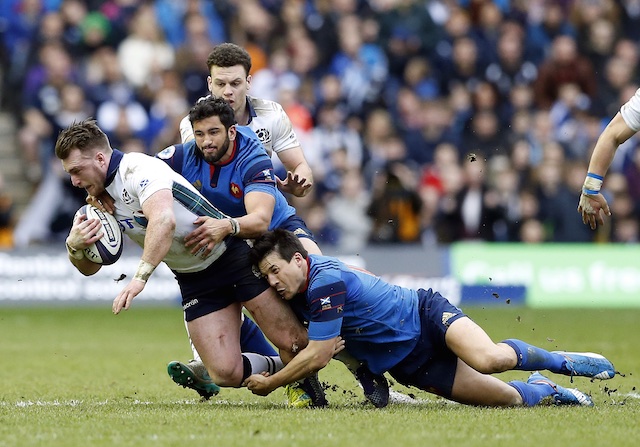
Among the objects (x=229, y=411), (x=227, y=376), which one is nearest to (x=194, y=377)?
(x=227, y=376)

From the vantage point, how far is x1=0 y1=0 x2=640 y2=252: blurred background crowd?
1928 cm

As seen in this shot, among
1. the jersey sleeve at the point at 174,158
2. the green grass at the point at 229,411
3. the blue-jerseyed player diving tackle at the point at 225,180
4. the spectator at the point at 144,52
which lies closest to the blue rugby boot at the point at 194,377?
the blue-jerseyed player diving tackle at the point at 225,180

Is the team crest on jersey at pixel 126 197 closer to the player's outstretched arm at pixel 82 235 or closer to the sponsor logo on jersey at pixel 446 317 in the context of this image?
the player's outstretched arm at pixel 82 235

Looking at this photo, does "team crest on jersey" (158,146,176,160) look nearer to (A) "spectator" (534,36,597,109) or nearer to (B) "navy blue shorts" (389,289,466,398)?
(B) "navy blue shorts" (389,289,466,398)

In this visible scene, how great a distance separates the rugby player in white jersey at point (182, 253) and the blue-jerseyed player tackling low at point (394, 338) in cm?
38

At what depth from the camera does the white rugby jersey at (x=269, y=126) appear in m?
10.0

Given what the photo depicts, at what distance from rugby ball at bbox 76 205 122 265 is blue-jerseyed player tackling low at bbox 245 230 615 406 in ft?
3.27

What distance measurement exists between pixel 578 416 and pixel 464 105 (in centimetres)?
1310

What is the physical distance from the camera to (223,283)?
9.06m

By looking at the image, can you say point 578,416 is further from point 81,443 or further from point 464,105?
point 464,105

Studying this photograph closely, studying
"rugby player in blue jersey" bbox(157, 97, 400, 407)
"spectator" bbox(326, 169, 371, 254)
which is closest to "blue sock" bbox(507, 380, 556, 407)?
"rugby player in blue jersey" bbox(157, 97, 400, 407)

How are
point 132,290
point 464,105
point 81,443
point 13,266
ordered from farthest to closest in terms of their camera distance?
point 464,105, point 13,266, point 132,290, point 81,443

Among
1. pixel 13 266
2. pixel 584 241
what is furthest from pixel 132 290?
pixel 584 241

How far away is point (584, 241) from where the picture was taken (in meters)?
19.4
